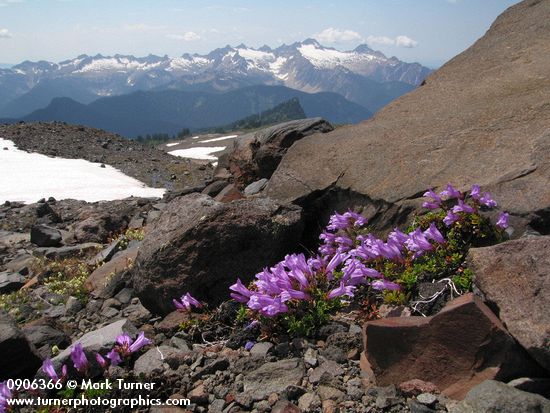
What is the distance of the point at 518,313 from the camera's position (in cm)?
428

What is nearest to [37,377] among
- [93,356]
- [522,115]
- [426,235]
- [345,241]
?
[93,356]

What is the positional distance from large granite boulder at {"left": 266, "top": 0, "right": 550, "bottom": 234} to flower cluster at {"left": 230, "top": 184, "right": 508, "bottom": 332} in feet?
1.82

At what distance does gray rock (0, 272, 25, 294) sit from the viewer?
12653 millimetres

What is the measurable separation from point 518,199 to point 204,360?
4.49m

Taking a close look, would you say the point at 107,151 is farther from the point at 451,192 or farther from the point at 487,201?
the point at 487,201

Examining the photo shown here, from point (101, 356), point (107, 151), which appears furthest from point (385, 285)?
point (107, 151)

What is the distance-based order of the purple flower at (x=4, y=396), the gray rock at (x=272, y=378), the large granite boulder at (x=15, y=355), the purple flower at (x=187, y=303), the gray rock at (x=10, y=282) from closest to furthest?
the gray rock at (x=272, y=378) → the purple flower at (x=4, y=396) → the large granite boulder at (x=15, y=355) → the purple flower at (x=187, y=303) → the gray rock at (x=10, y=282)

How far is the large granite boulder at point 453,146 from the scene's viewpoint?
7145 mm

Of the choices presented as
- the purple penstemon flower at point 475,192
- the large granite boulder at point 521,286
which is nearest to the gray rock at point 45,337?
the large granite boulder at point 521,286

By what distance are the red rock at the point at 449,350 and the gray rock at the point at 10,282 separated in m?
11.0

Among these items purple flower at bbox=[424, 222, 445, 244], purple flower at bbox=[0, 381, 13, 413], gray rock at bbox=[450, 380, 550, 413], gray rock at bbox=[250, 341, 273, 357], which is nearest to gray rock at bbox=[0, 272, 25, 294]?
purple flower at bbox=[0, 381, 13, 413]

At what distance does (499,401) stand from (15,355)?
579cm

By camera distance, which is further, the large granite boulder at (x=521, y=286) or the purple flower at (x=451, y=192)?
the purple flower at (x=451, y=192)

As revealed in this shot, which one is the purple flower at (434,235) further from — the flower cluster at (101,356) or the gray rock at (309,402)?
the flower cluster at (101,356)
